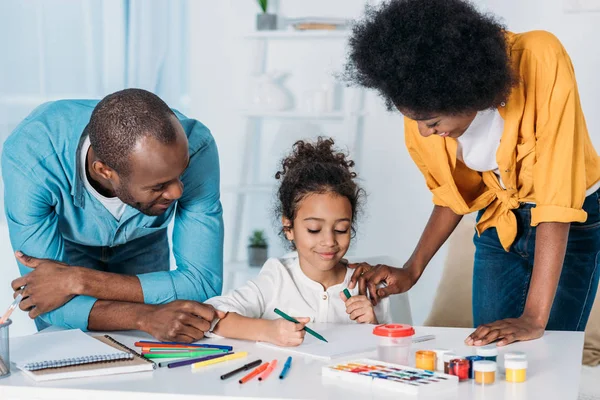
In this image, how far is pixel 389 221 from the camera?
3906mm

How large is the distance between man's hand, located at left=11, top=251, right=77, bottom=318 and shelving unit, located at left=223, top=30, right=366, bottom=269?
1.90 m

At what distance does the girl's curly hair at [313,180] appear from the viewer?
2.10 m

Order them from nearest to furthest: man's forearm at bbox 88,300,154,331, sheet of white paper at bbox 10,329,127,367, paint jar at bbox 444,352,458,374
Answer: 1. paint jar at bbox 444,352,458,374
2. sheet of white paper at bbox 10,329,127,367
3. man's forearm at bbox 88,300,154,331

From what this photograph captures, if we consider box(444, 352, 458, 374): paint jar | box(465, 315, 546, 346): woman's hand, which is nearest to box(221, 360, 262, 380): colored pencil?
A: box(444, 352, 458, 374): paint jar

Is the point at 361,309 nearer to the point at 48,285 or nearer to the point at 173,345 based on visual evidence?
the point at 173,345

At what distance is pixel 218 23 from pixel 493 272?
251 centimetres

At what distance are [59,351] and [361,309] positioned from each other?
0.73 metres

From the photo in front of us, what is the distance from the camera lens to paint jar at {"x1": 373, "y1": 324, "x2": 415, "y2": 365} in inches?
57.4

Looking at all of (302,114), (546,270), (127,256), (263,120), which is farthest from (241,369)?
(263,120)

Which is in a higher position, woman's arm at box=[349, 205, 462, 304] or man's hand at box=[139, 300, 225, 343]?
woman's arm at box=[349, 205, 462, 304]

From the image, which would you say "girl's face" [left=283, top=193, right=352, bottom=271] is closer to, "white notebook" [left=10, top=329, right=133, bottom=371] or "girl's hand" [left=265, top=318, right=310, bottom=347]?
"girl's hand" [left=265, top=318, right=310, bottom=347]

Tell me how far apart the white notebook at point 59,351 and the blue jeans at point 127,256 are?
521 mm

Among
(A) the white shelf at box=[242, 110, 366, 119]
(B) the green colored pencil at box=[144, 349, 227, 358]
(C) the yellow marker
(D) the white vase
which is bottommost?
(B) the green colored pencil at box=[144, 349, 227, 358]

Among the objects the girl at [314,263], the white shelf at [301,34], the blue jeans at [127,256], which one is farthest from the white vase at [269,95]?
the girl at [314,263]
